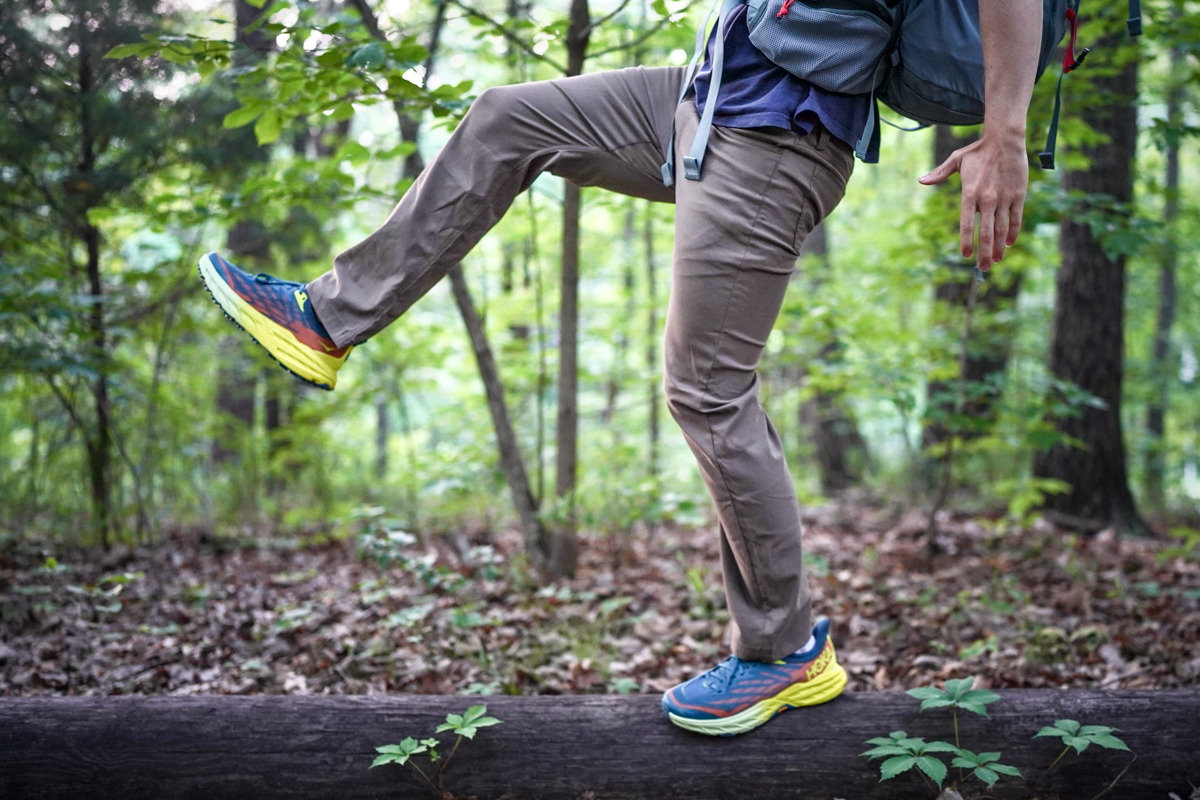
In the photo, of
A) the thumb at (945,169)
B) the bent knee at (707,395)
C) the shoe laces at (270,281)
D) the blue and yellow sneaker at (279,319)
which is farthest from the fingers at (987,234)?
the shoe laces at (270,281)

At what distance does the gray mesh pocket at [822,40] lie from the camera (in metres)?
1.53

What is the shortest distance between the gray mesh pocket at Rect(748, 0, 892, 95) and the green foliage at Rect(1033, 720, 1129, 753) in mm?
1495

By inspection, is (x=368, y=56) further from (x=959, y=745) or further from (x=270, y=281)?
(x=959, y=745)

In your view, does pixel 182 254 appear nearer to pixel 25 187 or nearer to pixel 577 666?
pixel 25 187

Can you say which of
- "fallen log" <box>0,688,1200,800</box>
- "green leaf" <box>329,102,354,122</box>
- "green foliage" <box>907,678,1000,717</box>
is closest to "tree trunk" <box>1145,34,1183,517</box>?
"fallen log" <box>0,688,1200,800</box>

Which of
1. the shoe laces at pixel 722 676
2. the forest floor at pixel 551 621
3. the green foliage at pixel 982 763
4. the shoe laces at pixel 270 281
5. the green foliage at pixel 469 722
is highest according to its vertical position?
the shoe laces at pixel 270 281

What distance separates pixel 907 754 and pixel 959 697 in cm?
20

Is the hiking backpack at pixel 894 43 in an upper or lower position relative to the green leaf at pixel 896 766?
upper

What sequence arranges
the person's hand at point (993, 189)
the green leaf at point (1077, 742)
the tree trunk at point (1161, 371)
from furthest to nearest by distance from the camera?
1. the tree trunk at point (1161, 371)
2. the green leaf at point (1077, 742)
3. the person's hand at point (993, 189)

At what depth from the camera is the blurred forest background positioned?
3.34 meters

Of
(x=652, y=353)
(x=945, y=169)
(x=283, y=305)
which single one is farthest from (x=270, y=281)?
(x=652, y=353)

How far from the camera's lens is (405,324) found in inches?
278

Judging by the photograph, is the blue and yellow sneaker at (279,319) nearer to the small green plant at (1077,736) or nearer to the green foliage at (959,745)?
the green foliage at (959,745)

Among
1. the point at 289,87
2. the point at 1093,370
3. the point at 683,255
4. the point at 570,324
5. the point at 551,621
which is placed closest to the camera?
the point at 683,255
